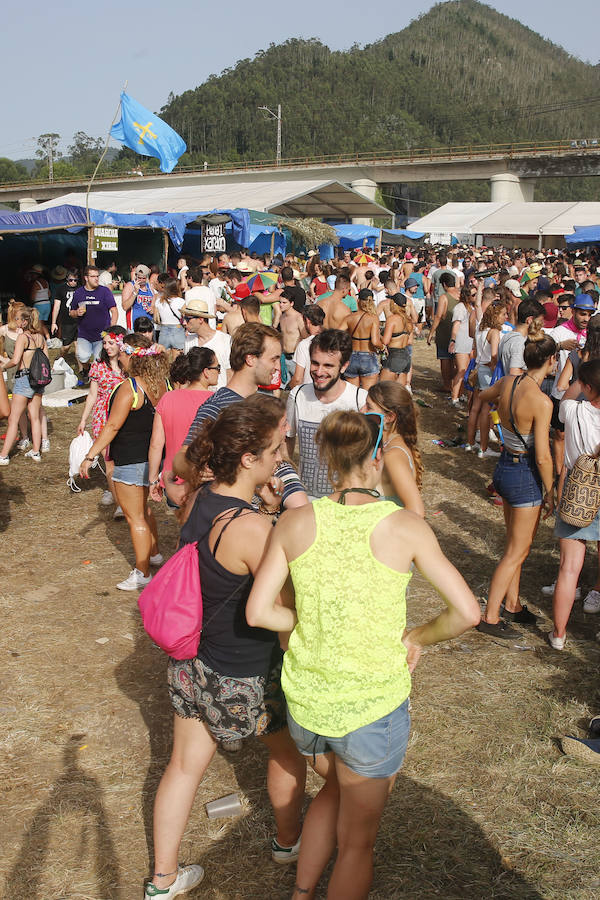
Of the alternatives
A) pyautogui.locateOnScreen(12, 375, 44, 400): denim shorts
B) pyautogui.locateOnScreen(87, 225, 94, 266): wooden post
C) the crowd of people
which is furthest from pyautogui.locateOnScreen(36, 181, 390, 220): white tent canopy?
the crowd of people

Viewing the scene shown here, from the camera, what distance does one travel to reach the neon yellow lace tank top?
6.77 ft

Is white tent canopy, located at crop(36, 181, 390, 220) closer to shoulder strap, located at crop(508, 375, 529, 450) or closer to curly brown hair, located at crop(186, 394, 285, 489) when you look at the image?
shoulder strap, located at crop(508, 375, 529, 450)

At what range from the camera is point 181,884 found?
2719mm

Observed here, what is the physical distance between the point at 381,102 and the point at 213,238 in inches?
5686

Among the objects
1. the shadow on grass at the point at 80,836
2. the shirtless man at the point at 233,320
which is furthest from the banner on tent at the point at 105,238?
the shadow on grass at the point at 80,836

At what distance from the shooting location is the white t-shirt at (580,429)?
412cm

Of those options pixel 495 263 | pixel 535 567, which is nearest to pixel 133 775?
pixel 535 567

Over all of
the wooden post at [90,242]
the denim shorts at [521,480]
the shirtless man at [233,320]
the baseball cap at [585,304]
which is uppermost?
the wooden post at [90,242]

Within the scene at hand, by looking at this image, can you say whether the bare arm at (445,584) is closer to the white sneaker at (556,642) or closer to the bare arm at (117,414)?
the white sneaker at (556,642)

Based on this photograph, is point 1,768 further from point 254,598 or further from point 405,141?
point 405,141

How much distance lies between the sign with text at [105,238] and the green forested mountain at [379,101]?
345ft

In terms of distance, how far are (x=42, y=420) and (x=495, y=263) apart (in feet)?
56.5

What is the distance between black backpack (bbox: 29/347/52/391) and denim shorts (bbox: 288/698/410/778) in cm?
665

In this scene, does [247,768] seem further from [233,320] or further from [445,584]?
[233,320]
